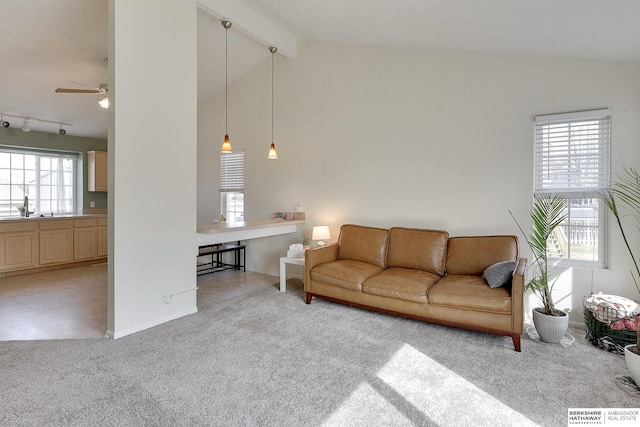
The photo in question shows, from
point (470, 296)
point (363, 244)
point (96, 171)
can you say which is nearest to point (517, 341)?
point (470, 296)

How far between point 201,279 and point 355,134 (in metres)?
3.24

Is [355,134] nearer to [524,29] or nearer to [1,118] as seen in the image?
[524,29]

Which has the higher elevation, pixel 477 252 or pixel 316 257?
pixel 477 252

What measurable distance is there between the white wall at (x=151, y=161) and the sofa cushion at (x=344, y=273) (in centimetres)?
145

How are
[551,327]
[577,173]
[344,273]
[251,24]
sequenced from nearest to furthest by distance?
[551,327]
[577,173]
[344,273]
[251,24]

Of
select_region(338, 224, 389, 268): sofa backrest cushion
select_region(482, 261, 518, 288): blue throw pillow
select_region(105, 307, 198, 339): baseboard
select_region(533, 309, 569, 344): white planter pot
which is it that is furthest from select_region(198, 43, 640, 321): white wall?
select_region(105, 307, 198, 339): baseboard

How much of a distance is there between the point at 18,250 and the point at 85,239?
968 millimetres

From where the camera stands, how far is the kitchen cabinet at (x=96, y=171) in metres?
6.45

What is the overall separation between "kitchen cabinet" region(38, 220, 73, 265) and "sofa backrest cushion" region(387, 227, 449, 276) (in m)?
5.55

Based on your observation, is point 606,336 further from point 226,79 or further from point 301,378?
point 226,79

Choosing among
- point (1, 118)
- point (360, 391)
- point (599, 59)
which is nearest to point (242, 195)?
point (1, 118)

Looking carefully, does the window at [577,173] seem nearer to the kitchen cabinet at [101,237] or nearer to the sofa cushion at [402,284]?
the sofa cushion at [402,284]

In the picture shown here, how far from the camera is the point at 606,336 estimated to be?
276 centimetres

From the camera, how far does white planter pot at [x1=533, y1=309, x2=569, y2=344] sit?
2830 millimetres
